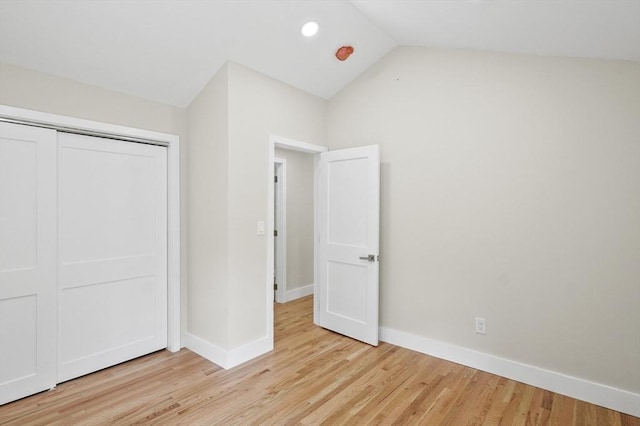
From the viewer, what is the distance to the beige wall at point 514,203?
231 cm

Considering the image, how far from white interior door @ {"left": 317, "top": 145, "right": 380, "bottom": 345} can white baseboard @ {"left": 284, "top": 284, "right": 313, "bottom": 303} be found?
1098mm

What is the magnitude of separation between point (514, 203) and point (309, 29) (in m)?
2.20

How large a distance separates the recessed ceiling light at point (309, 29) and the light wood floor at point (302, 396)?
284 centimetres

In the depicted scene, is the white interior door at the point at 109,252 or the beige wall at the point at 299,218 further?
the beige wall at the point at 299,218

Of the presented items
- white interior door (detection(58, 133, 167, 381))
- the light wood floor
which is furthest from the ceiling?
the light wood floor

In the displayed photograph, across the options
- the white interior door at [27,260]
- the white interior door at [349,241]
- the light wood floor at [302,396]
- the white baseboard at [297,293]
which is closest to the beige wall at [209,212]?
the light wood floor at [302,396]

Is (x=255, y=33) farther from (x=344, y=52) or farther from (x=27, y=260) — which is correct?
(x=27, y=260)

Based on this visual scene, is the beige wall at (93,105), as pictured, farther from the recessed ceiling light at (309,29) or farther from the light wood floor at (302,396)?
the recessed ceiling light at (309,29)

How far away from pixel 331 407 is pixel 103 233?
7.48 feet

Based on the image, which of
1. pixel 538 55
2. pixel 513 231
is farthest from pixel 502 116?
pixel 513 231

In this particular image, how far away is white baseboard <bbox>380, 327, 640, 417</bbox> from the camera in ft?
7.51

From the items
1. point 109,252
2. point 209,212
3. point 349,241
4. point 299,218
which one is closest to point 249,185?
point 209,212

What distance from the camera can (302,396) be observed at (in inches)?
96.0

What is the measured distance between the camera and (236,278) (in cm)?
291
